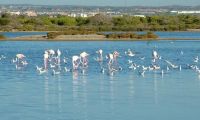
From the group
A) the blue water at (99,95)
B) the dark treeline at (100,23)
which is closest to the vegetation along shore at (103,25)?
the dark treeline at (100,23)

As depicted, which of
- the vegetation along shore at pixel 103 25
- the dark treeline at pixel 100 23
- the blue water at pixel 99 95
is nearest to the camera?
the blue water at pixel 99 95

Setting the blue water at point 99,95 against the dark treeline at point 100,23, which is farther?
the dark treeline at point 100,23

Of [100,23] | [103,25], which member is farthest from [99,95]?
[100,23]

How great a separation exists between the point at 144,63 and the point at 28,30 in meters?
56.0

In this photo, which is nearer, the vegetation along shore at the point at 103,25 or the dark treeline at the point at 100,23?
the vegetation along shore at the point at 103,25

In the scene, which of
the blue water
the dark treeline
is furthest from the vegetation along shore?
the blue water

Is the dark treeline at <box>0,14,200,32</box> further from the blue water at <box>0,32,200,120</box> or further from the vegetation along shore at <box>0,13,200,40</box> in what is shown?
the blue water at <box>0,32,200,120</box>

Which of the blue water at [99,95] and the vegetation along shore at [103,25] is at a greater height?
the blue water at [99,95]

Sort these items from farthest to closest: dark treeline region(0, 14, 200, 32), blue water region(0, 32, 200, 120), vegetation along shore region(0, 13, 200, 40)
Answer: dark treeline region(0, 14, 200, 32) → vegetation along shore region(0, 13, 200, 40) → blue water region(0, 32, 200, 120)

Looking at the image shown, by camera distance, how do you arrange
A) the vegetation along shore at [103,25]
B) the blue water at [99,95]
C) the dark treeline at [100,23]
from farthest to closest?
the dark treeline at [100,23] → the vegetation along shore at [103,25] → the blue water at [99,95]

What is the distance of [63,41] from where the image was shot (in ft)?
208

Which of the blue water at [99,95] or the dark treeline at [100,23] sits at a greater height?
the blue water at [99,95]

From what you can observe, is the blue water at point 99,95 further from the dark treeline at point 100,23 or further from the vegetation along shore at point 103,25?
the dark treeline at point 100,23

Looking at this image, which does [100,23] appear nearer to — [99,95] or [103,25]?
[103,25]
